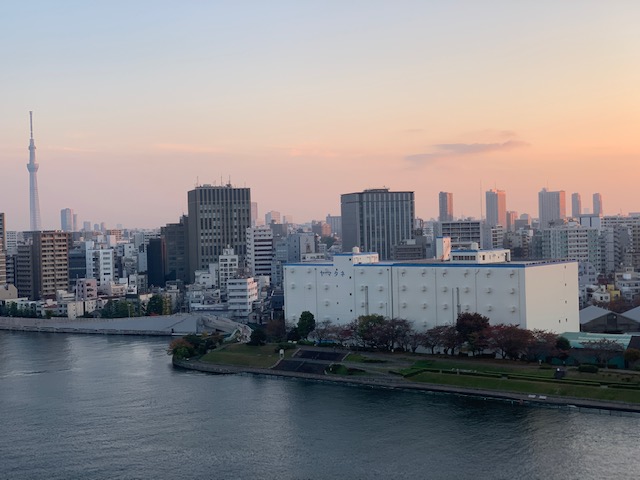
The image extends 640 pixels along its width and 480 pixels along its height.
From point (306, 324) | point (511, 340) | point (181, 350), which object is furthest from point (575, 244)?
point (181, 350)

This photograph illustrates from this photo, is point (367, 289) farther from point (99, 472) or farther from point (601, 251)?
point (601, 251)

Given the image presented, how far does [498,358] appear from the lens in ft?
47.0

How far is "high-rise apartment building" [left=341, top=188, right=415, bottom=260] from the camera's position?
127ft

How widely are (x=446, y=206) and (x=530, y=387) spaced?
173 ft

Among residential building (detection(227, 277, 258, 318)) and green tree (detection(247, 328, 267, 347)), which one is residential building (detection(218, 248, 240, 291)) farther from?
green tree (detection(247, 328, 267, 347))

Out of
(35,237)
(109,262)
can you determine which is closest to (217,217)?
(109,262)

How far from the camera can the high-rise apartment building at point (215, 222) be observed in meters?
33.1

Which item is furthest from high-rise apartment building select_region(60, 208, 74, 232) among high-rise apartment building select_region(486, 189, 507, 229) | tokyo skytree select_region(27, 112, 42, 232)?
high-rise apartment building select_region(486, 189, 507, 229)

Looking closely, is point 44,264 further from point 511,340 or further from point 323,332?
point 511,340

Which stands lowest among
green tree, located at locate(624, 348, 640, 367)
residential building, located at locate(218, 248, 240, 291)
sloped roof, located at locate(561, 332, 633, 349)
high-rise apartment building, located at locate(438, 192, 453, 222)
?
green tree, located at locate(624, 348, 640, 367)

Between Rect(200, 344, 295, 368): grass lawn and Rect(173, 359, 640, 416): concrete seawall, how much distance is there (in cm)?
19

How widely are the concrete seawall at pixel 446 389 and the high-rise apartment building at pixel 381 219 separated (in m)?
23.0

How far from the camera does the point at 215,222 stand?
33.4 m

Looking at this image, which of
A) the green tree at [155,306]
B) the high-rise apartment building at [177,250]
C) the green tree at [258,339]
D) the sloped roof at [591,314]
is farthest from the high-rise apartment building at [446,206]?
the green tree at [258,339]
